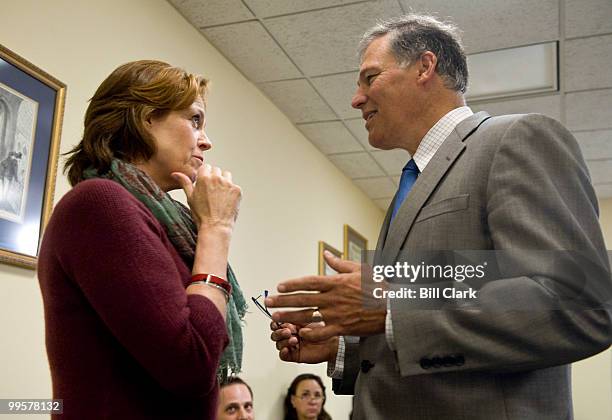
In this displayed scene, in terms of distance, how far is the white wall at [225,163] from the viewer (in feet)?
7.03

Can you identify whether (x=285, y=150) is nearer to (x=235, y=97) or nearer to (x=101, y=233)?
(x=235, y=97)

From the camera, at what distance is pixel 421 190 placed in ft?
4.06

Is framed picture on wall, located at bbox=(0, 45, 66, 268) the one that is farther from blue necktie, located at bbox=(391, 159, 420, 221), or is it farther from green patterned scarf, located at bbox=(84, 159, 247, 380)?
blue necktie, located at bbox=(391, 159, 420, 221)

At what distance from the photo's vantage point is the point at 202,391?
3.35 ft

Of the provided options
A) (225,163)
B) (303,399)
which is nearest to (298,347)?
(225,163)

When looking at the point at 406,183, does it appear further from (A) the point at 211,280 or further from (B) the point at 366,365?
(A) the point at 211,280

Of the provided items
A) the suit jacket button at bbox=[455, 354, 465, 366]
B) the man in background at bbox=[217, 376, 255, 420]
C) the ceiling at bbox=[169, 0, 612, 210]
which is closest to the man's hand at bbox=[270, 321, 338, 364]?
the suit jacket button at bbox=[455, 354, 465, 366]

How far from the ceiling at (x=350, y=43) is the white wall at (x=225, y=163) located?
0.47ft

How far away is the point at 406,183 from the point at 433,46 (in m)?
0.41

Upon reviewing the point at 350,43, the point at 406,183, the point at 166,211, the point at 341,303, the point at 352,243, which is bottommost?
the point at 341,303

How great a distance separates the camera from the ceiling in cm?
308

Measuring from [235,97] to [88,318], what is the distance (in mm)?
2785

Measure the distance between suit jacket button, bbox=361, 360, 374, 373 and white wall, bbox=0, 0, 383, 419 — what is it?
136cm

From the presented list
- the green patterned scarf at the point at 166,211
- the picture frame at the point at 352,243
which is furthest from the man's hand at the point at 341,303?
the picture frame at the point at 352,243
